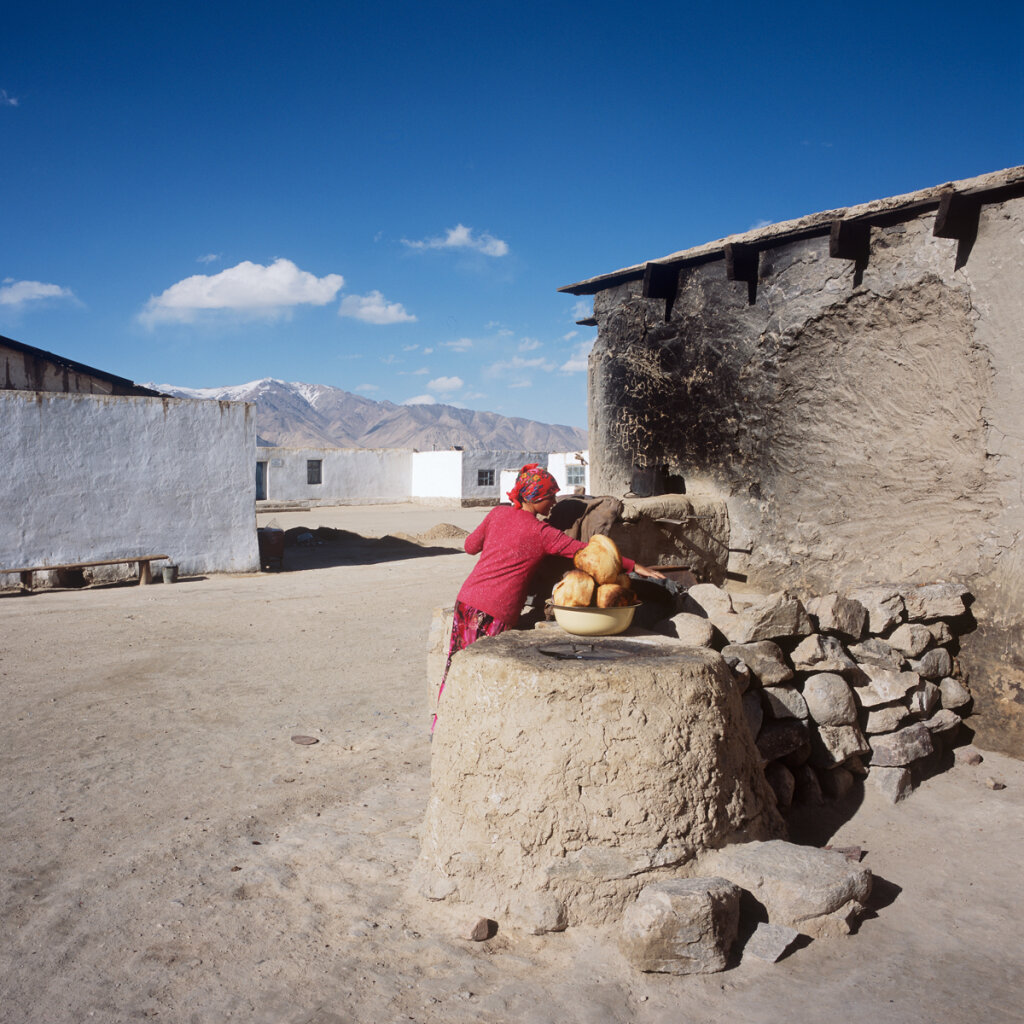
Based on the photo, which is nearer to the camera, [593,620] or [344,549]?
[593,620]

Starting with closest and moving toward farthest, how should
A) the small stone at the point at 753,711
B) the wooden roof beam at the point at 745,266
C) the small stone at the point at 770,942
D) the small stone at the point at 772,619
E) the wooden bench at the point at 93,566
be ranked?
the small stone at the point at 770,942 → the small stone at the point at 753,711 → the small stone at the point at 772,619 → the wooden roof beam at the point at 745,266 → the wooden bench at the point at 93,566

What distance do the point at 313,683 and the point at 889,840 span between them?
416cm

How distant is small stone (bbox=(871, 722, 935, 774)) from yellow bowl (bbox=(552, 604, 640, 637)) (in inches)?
66.9

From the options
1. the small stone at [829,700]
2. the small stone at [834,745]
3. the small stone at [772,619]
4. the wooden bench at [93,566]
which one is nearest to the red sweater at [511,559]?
the small stone at [772,619]

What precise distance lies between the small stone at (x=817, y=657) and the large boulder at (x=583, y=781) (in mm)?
1320

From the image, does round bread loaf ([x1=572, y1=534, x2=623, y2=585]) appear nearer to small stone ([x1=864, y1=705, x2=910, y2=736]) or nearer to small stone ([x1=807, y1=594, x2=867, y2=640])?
small stone ([x1=807, y1=594, x2=867, y2=640])

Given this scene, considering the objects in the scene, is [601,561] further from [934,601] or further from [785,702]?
[934,601]

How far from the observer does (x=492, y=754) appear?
3.00 metres

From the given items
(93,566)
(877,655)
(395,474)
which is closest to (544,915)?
(877,655)

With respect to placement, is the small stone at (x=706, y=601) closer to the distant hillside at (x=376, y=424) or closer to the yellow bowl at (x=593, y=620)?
the yellow bowl at (x=593, y=620)

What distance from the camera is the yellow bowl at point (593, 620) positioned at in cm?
363

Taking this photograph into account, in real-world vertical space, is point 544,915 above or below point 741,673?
below

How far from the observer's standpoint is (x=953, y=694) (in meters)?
4.65

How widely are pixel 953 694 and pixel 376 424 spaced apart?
137 m
